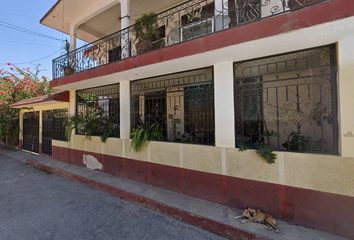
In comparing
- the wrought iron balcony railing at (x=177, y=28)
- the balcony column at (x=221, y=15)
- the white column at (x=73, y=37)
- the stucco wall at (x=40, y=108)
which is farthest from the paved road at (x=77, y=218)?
the white column at (x=73, y=37)

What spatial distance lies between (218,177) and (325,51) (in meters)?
3.08

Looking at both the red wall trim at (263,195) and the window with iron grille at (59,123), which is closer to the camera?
the red wall trim at (263,195)

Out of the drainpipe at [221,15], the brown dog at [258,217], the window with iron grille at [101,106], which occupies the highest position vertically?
the drainpipe at [221,15]

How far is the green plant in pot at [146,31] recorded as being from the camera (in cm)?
605

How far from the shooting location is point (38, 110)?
12.5 meters

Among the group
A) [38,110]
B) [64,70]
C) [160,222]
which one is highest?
[64,70]

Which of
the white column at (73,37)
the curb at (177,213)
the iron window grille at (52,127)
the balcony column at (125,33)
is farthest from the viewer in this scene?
the iron window grille at (52,127)

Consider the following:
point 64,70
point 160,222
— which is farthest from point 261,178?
point 64,70

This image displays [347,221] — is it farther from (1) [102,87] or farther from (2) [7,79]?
(2) [7,79]

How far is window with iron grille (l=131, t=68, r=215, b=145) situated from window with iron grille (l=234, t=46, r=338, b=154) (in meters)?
0.82

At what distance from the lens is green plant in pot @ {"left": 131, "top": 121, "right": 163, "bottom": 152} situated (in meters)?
6.41

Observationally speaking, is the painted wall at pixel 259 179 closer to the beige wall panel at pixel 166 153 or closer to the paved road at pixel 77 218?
the beige wall panel at pixel 166 153

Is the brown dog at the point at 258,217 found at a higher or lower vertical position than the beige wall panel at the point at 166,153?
lower

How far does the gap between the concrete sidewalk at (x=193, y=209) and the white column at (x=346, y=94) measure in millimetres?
1474
